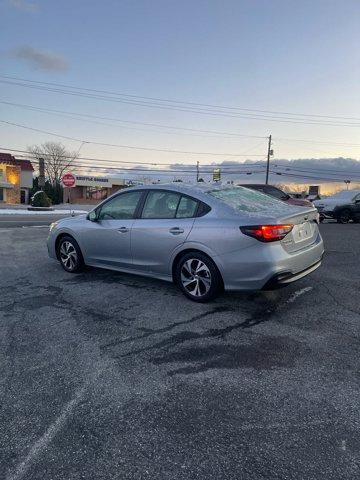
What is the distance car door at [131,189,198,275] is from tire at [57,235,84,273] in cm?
144

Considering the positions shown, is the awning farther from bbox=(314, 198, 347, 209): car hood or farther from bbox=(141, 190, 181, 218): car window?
bbox=(141, 190, 181, 218): car window

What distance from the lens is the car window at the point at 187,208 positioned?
5.12m

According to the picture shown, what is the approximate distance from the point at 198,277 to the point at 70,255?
283cm

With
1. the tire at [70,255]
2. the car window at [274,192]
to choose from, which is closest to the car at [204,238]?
the tire at [70,255]

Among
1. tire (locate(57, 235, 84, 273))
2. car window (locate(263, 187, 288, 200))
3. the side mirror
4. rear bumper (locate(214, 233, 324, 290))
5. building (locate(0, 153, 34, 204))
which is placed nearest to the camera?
rear bumper (locate(214, 233, 324, 290))

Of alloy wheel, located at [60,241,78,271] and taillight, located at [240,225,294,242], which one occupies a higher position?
taillight, located at [240,225,294,242]

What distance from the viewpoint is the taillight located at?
175 inches

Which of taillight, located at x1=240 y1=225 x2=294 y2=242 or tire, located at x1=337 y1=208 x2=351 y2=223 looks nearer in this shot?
taillight, located at x1=240 y1=225 x2=294 y2=242

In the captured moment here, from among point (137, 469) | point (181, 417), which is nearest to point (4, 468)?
point (137, 469)

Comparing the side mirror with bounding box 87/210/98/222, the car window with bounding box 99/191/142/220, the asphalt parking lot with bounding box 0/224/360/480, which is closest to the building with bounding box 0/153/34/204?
the side mirror with bounding box 87/210/98/222

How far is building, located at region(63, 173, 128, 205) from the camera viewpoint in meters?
60.6

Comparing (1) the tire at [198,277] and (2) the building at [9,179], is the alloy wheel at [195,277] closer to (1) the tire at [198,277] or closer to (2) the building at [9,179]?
(1) the tire at [198,277]

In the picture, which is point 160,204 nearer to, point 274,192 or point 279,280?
point 279,280

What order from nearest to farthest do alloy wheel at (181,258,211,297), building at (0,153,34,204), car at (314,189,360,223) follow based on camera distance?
alloy wheel at (181,258,211,297), car at (314,189,360,223), building at (0,153,34,204)
